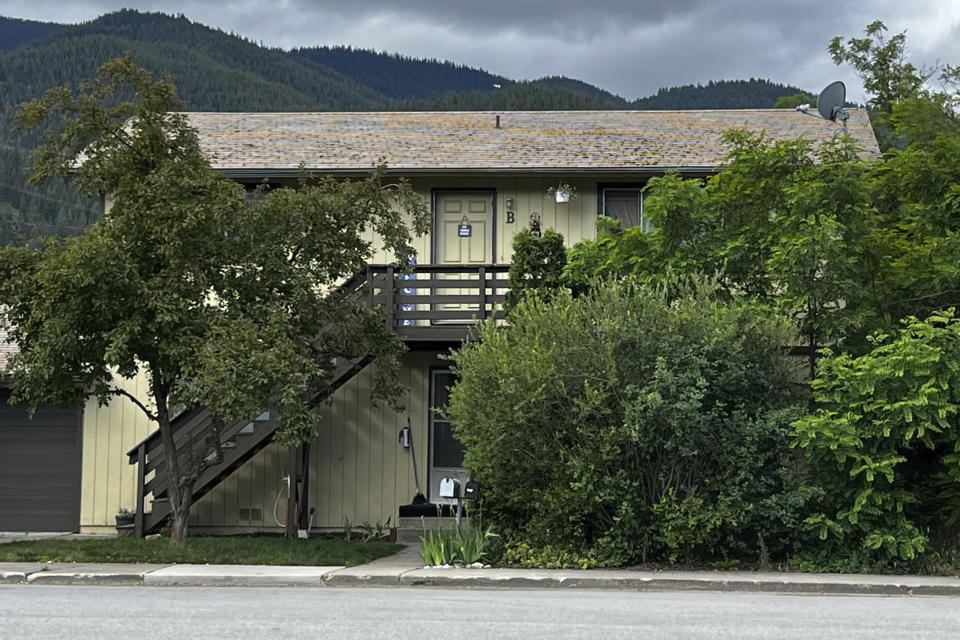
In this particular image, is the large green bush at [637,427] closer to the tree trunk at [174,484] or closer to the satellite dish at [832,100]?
the tree trunk at [174,484]

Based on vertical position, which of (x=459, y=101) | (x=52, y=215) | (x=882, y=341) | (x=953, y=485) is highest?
(x=459, y=101)

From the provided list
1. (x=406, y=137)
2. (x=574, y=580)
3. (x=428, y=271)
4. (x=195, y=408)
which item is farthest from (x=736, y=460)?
(x=406, y=137)

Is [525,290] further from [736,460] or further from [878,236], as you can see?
[878,236]

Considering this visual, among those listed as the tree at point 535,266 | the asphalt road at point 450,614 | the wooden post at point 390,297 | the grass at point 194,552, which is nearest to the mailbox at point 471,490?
the grass at point 194,552

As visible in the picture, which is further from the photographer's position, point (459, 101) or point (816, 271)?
point (459, 101)

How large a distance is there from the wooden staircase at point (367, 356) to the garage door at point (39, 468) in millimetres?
2253

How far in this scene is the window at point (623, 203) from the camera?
791 inches

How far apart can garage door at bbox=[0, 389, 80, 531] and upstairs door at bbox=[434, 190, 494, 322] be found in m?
7.22

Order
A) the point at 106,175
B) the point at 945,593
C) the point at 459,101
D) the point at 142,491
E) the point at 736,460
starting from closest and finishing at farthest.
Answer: the point at 945,593 < the point at 736,460 < the point at 106,175 < the point at 142,491 < the point at 459,101

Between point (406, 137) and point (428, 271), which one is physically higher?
point (406, 137)

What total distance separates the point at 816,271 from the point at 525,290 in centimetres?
402

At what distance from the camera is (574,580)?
13086mm

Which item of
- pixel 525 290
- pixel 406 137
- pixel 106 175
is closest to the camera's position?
pixel 106 175

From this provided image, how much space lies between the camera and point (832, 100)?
889 inches
